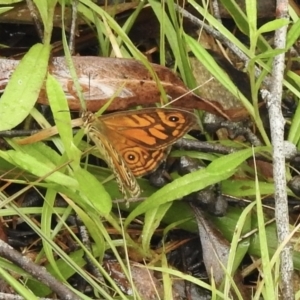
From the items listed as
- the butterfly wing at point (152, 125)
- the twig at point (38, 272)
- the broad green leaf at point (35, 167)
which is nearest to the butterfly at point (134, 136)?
the butterfly wing at point (152, 125)

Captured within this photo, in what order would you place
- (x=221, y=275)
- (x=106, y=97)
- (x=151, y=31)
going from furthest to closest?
1. (x=151, y=31)
2. (x=106, y=97)
3. (x=221, y=275)

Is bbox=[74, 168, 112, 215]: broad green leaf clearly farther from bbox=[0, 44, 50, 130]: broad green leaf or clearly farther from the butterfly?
bbox=[0, 44, 50, 130]: broad green leaf

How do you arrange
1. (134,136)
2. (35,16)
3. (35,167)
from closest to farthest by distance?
1. (35,167)
2. (134,136)
3. (35,16)

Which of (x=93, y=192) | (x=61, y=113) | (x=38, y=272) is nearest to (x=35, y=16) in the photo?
(x=61, y=113)

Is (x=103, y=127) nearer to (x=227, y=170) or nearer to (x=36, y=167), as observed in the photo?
(x=36, y=167)

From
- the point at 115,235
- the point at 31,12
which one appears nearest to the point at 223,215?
the point at 115,235

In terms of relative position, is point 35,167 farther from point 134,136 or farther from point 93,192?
point 134,136
